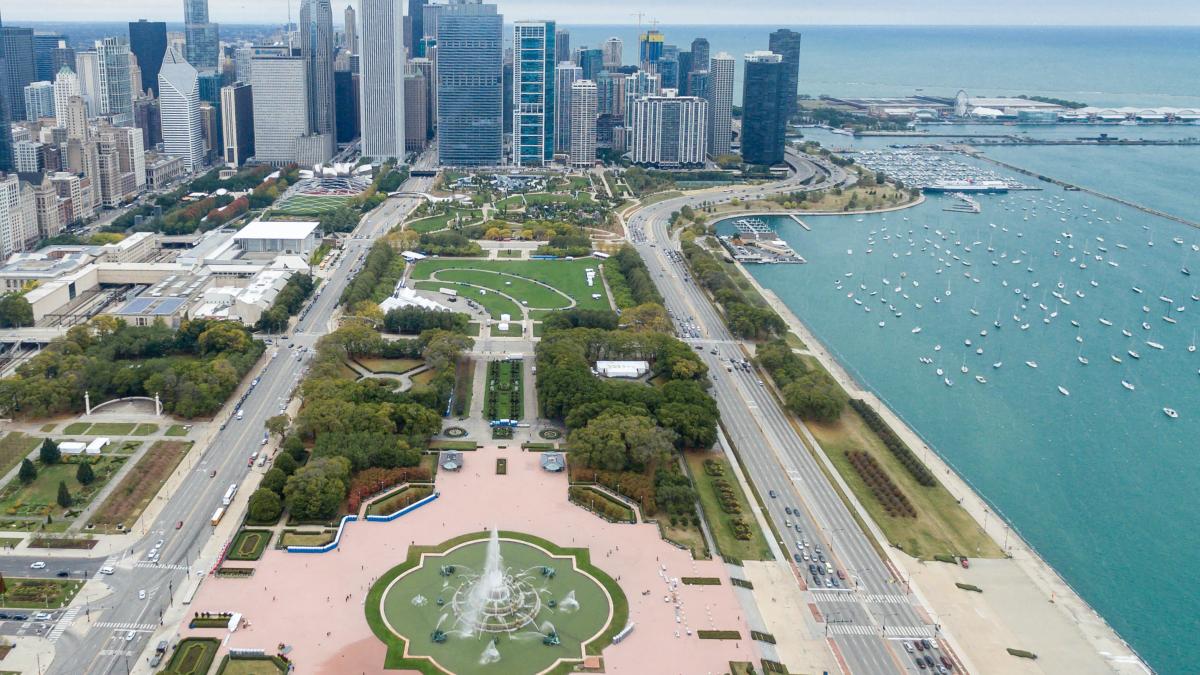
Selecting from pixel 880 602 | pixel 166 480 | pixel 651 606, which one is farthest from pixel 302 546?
pixel 880 602

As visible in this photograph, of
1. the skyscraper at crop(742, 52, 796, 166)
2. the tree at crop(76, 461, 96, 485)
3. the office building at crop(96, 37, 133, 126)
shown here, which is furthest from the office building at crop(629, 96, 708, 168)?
the tree at crop(76, 461, 96, 485)

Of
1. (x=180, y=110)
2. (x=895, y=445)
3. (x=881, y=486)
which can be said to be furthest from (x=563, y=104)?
(x=881, y=486)

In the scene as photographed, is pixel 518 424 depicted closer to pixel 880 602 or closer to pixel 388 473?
pixel 388 473

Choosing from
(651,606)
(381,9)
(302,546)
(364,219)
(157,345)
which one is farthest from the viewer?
(381,9)

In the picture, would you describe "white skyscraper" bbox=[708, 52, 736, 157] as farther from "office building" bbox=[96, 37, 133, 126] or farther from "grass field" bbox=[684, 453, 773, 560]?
"grass field" bbox=[684, 453, 773, 560]

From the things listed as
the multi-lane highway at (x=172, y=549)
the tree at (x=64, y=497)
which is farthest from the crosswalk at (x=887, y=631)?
the tree at (x=64, y=497)

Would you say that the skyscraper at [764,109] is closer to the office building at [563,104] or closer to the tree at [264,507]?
the office building at [563,104]

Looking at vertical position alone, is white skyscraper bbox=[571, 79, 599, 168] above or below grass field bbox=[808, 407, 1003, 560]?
above
